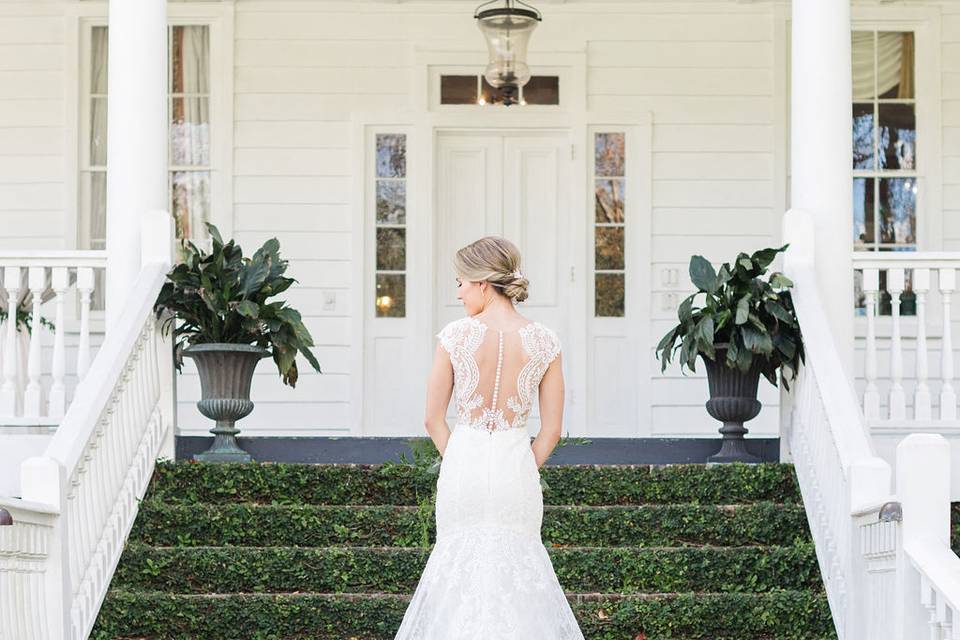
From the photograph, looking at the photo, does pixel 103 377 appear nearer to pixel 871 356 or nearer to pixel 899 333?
pixel 871 356

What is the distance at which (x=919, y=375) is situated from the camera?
7188mm

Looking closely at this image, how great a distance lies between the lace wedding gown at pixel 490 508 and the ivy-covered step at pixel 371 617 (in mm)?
1312

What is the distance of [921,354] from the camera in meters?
7.20

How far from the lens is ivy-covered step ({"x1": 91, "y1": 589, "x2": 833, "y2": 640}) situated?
5.65 metres

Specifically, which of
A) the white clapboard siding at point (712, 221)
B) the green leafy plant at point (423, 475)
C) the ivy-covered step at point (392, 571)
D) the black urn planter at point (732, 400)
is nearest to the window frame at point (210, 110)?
the white clapboard siding at point (712, 221)

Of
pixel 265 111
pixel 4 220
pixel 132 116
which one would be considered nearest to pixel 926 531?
pixel 132 116

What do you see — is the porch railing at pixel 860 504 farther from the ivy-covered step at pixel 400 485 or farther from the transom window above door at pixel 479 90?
the transom window above door at pixel 479 90

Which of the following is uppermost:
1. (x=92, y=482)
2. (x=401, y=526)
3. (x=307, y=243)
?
(x=307, y=243)

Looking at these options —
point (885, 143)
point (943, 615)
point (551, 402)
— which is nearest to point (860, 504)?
point (943, 615)

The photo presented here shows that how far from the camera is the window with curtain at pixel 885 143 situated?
9859 mm

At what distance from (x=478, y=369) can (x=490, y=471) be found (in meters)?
0.30

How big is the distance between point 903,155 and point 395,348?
3.64 meters

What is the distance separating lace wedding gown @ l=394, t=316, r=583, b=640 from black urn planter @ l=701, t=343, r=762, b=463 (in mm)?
2925

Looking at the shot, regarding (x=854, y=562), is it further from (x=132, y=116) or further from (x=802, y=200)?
(x=132, y=116)
